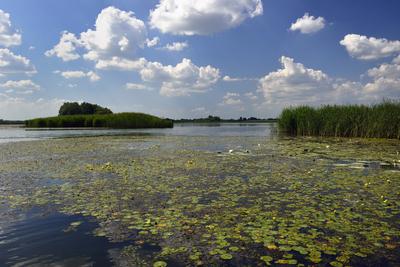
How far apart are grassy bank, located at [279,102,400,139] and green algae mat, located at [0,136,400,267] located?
13488 millimetres

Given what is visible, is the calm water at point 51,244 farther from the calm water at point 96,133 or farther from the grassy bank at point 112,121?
the grassy bank at point 112,121

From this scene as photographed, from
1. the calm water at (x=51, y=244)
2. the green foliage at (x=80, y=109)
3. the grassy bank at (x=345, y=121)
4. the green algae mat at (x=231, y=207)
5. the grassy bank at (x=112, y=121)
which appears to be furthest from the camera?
the green foliage at (x=80, y=109)

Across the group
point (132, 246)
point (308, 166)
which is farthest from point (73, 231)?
point (308, 166)

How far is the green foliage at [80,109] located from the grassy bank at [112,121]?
16896 mm

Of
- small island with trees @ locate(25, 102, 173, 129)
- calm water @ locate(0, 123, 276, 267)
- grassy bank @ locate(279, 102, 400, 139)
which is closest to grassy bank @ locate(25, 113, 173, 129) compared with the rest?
small island with trees @ locate(25, 102, 173, 129)

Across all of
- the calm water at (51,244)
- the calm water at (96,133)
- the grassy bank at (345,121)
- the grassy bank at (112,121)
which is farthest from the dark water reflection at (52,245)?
the grassy bank at (112,121)

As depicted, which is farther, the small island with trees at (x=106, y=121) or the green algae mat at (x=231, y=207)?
the small island with trees at (x=106, y=121)

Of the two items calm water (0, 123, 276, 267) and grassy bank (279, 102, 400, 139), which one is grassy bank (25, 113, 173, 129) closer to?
grassy bank (279, 102, 400, 139)

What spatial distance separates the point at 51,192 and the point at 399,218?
25.6 ft

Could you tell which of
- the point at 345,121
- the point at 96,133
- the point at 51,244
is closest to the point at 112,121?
the point at 96,133

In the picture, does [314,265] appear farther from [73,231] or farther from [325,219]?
[73,231]

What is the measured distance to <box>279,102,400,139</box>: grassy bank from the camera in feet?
82.1

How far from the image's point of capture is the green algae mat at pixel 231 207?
15.7ft

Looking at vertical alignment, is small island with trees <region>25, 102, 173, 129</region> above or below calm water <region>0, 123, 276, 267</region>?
above
